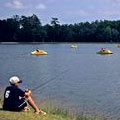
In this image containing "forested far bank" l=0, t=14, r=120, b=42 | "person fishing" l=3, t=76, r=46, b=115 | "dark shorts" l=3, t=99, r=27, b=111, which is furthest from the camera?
"forested far bank" l=0, t=14, r=120, b=42

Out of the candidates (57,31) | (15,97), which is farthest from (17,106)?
(57,31)

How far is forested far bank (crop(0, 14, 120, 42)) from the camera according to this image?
182625mm

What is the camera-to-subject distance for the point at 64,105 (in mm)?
23062

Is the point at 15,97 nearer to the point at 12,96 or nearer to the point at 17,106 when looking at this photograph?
the point at 12,96

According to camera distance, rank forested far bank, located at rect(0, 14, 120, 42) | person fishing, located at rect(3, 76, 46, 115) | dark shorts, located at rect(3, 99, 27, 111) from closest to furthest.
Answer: person fishing, located at rect(3, 76, 46, 115) < dark shorts, located at rect(3, 99, 27, 111) < forested far bank, located at rect(0, 14, 120, 42)

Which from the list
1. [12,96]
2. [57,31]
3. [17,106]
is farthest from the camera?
[57,31]

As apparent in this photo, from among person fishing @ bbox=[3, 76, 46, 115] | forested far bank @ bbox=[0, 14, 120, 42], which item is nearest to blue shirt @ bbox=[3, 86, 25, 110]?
person fishing @ bbox=[3, 76, 46, 115]

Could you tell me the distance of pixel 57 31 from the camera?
194 m

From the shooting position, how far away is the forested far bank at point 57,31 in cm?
18262

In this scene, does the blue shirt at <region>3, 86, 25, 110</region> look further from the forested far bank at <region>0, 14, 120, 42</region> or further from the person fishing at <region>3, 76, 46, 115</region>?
the forested far bank at <region>0, 14, 120, 42</region>

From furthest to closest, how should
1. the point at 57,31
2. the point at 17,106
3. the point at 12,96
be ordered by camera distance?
the point at 57,31 → the point at 17,106 → the point at 12,96

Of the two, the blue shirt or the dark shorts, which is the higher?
the blue shirt

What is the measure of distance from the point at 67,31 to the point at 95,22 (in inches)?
575

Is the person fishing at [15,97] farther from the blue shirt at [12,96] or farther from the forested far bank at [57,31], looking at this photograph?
the forested far bank at [57,31]
